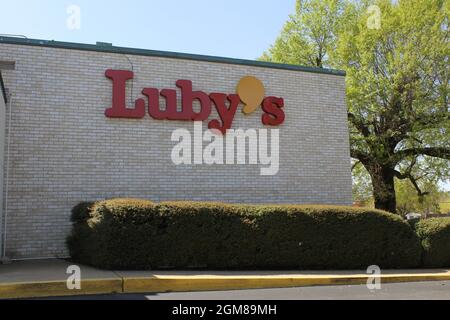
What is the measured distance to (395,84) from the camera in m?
20.8

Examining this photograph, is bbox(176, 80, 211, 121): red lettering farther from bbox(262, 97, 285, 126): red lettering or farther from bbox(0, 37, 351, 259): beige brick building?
bbox(262, 97, 285, 126): red lettering

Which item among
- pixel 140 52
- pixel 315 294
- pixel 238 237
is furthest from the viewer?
pixel 140 52

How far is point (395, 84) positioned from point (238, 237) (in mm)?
12967

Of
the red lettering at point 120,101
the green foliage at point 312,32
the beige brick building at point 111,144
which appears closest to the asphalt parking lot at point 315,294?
the beige brick building at point 111,144

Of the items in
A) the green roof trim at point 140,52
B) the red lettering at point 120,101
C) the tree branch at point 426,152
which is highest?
the green roof trim at point 140,52

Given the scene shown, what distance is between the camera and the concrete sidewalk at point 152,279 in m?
7.82

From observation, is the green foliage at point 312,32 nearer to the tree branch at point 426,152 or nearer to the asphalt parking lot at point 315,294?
the tree branch at point 426,152

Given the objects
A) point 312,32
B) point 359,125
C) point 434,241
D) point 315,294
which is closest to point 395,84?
point 359,125

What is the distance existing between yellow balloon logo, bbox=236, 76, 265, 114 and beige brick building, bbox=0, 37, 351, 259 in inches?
6.8

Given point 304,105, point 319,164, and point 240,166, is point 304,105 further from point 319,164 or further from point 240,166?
point 240,166

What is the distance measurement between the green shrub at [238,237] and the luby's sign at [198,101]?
3.30 meters

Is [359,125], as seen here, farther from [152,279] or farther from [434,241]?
[152,279]
